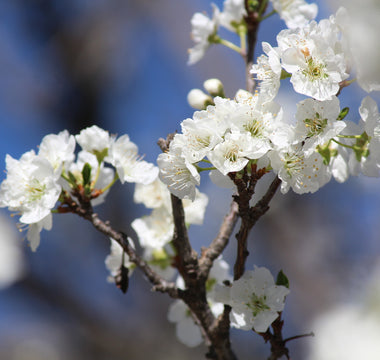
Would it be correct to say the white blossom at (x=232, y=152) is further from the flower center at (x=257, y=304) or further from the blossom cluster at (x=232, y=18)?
the blossom cluster at (x=232, y=18)


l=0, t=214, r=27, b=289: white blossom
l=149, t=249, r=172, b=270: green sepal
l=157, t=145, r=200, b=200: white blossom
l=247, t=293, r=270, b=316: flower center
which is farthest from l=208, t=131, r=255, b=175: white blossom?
l=0, t=214, r=27, b=289: white blossom

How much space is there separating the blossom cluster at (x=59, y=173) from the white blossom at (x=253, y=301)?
0.41 meters

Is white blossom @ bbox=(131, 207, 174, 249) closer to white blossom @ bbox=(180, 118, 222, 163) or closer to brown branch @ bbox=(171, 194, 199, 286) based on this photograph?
brown branch @ bbox=(171, 194, 199, 286)

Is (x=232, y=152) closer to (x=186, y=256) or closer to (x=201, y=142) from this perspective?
(x=201, y=142)

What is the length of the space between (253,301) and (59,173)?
1.95 feet

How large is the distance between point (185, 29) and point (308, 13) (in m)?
3.80

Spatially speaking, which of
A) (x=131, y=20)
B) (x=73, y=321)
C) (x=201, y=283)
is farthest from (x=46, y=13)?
(x=201, y=283)

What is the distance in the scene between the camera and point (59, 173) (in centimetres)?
117

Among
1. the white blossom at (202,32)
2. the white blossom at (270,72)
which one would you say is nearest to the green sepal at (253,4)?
the white blossom at (202,32)

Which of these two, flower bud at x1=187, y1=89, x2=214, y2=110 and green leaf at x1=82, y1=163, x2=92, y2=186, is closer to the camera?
green leaf at x1=82, y1=163, x2=92, y2=186

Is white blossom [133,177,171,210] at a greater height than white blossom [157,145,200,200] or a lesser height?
greater

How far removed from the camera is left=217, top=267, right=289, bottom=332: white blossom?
1096 millimetres

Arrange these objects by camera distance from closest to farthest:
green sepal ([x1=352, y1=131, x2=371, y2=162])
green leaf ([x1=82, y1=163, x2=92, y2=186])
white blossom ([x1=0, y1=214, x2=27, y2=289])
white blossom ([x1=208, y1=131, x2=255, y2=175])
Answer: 1. white blossom ([x1=208, y1=131, x2=255, y2=175])
2. green sepal ([x1=352, y1=131, x2=371, y2=162])
3. green leaf ([x1=82, y1=163, x2=92, y2=186])
4. white blossom ([x1=0, y1=214, x2=27, y2=289])

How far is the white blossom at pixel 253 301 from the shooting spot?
3.59 ft
